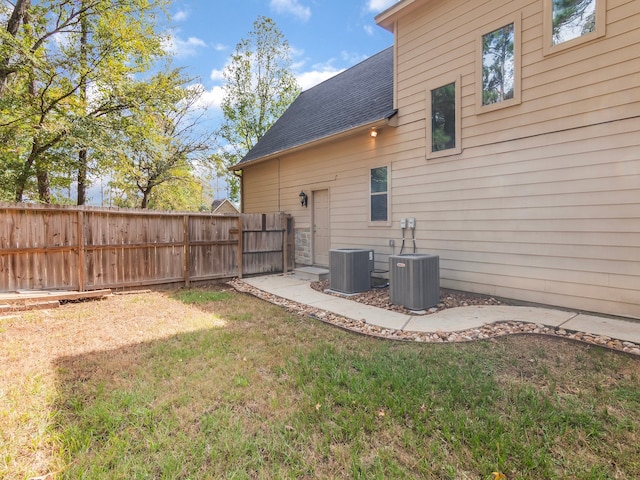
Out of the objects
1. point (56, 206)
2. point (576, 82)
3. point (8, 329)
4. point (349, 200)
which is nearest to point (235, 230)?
point (349, 200)

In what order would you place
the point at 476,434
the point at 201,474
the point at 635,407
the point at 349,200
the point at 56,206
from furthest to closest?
the point at 349,200 < the point at 56,206 < the point at 635,407 < the point at 476,434 < the point at 201,474

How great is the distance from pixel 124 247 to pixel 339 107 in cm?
657

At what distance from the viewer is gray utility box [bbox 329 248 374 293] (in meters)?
6.21

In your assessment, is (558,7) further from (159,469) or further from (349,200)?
(159,469)

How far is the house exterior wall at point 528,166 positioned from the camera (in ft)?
13.1

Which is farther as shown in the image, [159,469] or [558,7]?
[558,7]

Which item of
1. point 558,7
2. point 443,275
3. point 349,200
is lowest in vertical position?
point 443,275

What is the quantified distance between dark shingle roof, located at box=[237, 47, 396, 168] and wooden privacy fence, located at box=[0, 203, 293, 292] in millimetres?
2831

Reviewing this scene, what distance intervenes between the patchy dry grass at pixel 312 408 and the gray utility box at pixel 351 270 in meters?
2.30

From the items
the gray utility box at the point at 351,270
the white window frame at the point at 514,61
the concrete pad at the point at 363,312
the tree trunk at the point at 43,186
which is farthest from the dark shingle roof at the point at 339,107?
the tree trunk at the point at 43,186

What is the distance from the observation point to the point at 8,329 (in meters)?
4.18

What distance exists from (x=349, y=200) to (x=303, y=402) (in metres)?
5.80

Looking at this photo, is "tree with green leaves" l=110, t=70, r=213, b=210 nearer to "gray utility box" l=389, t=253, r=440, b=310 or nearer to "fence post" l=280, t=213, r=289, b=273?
"fence post" l=280, t=213, r=289, b=273

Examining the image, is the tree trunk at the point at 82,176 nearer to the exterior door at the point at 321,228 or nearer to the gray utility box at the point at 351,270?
the exterior door at the point at 321,228
